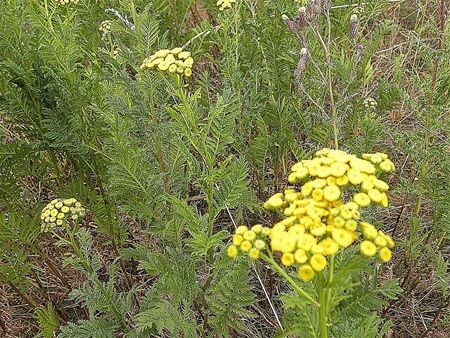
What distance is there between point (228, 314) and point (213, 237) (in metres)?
0.41

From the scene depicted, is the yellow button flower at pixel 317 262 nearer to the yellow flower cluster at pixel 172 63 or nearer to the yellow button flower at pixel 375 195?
the yellow button flower at pixel 375 195

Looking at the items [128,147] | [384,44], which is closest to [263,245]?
[128,147]

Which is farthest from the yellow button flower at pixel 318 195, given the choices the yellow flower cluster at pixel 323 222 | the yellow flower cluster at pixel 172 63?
the yellow flower cluster at pixel 172 63

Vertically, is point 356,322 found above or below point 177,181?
below

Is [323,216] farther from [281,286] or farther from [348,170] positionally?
[281,286]

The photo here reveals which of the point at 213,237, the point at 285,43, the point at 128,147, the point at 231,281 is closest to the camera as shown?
the point at 213,237

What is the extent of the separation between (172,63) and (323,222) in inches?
31.0

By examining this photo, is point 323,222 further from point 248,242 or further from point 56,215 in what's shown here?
point 56,215

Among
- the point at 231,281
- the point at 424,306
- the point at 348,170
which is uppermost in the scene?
the point at 348,170

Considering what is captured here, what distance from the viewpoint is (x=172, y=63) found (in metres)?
1.72

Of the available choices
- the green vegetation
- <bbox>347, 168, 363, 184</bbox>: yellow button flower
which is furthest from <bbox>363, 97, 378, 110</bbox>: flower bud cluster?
<bbox>347, 168, 363, 184</bbox>: yellow button flower

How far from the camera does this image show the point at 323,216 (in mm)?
1267

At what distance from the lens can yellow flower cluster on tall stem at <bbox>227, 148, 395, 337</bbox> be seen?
1.18 metres

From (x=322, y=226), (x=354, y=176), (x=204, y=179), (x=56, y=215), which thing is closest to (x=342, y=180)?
(x=354, y=176)
